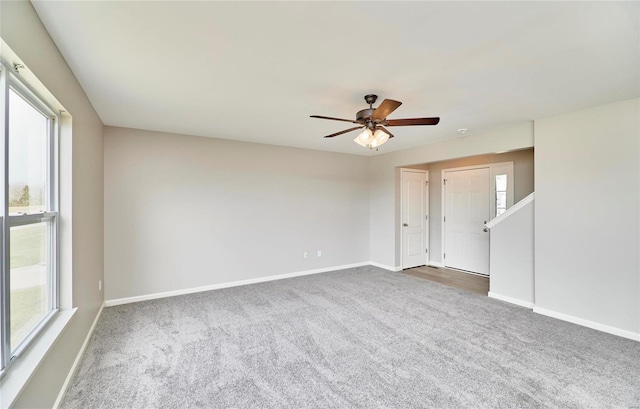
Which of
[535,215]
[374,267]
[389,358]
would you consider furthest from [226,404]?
[374,267]

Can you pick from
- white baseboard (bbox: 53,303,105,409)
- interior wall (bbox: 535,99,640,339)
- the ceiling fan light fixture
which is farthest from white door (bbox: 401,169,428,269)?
white baseboard (bbox: 53,303,105,409)

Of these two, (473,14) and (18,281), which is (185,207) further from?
(473,14)

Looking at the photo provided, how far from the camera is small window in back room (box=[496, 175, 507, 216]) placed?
4.97 m

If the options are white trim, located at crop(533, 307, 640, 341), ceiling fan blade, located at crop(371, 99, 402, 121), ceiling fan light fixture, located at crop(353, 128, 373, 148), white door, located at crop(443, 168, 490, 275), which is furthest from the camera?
white door, located at crop(443, 168, 490, 275)

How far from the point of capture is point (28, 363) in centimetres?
150

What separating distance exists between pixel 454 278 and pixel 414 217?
1.48 meters

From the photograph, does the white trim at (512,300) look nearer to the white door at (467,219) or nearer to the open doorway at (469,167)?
the white door at (467,219)

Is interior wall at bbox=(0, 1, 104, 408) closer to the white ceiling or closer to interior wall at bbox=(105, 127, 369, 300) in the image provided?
the white ceiling

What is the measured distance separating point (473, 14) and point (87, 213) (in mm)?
3607

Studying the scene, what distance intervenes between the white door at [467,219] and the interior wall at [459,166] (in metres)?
0.15

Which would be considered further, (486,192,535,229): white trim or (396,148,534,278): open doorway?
(396,148,534,278): open doorway

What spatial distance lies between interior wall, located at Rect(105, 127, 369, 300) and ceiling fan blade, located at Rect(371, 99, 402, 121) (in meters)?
2.84

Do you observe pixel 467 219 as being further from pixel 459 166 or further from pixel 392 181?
pixel 392 181

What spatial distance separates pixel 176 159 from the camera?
4.20 m
